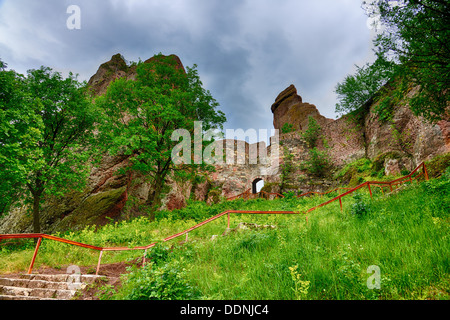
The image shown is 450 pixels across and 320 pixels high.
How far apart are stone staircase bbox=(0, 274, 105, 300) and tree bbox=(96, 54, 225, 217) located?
21.1 feet

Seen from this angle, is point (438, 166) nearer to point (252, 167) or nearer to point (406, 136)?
point (406, 136)

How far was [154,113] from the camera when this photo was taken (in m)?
12.6

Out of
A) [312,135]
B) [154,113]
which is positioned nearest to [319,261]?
[154,113]

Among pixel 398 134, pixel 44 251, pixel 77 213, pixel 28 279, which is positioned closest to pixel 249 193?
pixel 398 134

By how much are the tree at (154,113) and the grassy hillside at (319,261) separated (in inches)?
226

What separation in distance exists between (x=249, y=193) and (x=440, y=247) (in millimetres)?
21285

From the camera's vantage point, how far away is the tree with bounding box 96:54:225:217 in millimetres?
11656

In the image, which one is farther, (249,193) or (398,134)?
(249,193)

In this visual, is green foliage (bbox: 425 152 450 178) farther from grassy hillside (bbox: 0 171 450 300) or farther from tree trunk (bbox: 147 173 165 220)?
tree trunk (bbox: 147 173 165 220)

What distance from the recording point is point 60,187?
39.1 feet

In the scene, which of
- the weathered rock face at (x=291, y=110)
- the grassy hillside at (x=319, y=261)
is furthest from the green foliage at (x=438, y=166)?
the weathered rock face at (x=291, y=110)

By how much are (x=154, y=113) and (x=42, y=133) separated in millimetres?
5559
